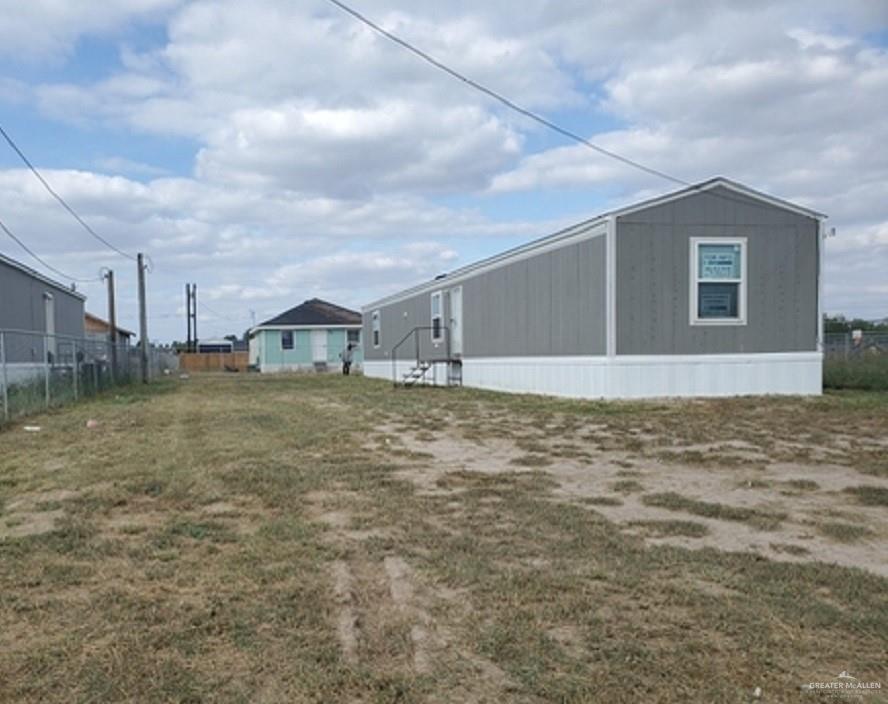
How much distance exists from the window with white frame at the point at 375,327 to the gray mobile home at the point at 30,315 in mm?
11568

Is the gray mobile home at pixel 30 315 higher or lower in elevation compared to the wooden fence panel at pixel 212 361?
higher

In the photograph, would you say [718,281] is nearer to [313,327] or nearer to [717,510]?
[717,510]

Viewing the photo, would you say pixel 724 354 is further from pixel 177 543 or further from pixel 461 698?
pixel 461 698

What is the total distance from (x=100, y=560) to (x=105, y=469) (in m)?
3.29

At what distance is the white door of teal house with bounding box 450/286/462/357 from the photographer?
21.5m

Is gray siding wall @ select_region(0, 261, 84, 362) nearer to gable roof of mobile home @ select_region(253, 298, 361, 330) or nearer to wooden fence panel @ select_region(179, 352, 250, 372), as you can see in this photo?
gable roof of mobile home @ select_region(253, 298, 361, 330)

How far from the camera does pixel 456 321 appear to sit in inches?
856

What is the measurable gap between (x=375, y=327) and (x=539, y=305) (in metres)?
16.4

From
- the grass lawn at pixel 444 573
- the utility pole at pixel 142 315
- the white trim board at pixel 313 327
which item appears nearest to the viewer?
the grass lawn at pixel 444 573

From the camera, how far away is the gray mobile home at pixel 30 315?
17906mm

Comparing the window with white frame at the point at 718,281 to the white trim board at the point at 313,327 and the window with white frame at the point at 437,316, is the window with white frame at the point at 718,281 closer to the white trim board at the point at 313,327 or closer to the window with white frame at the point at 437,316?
the window with white frame at the point at 437,316

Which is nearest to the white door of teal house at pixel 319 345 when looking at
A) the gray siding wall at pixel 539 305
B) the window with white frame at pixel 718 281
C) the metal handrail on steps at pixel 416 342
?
the metal handrail on steps at pixel 416 342

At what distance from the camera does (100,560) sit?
4215 mm

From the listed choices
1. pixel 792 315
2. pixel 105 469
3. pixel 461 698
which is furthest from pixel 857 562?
pixel 792 315
